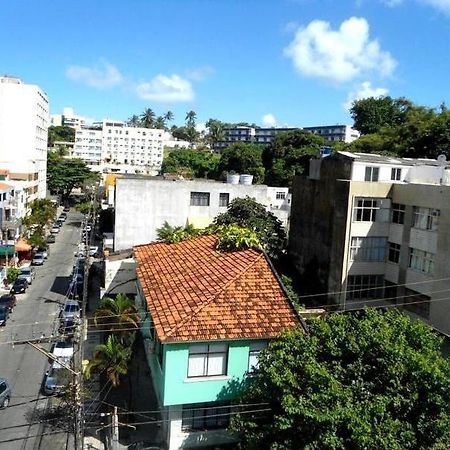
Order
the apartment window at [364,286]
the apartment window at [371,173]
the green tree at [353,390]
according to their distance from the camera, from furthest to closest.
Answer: the apartment window at [371,173], the apartment window at [364,286], the green tree at [353,390]

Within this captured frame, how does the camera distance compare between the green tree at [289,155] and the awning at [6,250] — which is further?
the green tree at [289,155]

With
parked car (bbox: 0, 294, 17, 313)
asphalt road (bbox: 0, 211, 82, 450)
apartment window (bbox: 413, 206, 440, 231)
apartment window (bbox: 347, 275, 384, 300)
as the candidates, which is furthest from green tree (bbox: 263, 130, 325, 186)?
apartment window (bbox: 413, 206, 440, 231)

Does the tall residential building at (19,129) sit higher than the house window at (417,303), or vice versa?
the tall residential building at (19,129)

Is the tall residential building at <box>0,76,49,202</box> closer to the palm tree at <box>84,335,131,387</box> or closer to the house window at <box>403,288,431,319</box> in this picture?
the palm tree at <box>84,335,131,387</box>

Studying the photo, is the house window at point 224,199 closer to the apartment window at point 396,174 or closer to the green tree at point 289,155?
the apartment window at point 396,174

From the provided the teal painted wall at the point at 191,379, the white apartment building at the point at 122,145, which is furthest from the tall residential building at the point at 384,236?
the white apartment building at the point at 122,145

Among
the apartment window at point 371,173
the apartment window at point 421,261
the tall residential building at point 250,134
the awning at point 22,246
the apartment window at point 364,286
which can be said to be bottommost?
the awning at point 22,246
